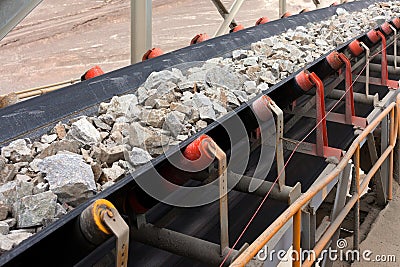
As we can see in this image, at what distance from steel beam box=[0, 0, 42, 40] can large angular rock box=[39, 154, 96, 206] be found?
612mm

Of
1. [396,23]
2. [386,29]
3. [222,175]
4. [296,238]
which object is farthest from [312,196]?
[396,23]

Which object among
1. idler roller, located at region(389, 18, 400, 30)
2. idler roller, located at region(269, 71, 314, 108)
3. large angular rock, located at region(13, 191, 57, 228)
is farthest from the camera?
idler roller, located at region(389, 18, 400, 30)

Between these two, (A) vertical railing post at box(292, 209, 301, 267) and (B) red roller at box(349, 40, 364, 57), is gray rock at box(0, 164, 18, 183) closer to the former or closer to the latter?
(A) vertical railing post at box(292, 209, 301, 267)

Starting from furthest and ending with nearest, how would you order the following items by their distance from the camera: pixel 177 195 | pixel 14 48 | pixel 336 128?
pixel 14 48
pixel 336 128
pixel 177 195

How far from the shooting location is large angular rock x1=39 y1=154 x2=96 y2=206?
3.80 feet

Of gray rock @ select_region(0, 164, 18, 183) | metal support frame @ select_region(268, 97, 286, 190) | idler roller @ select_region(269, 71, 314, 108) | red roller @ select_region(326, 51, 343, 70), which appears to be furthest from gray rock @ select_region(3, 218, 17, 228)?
red roller @ select_region(326, 51, 343, 70)

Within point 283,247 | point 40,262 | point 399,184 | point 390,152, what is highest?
point 40,262

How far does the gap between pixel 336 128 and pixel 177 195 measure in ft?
4.42

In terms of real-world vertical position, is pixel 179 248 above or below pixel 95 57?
above

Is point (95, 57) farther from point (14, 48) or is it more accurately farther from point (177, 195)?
point (177, 195)

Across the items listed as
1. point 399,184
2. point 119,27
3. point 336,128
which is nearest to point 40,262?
point 336,128

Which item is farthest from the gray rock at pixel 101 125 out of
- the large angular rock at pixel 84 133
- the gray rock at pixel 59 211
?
the gray rock at pixel 59 211

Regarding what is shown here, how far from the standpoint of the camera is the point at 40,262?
0.96 metres

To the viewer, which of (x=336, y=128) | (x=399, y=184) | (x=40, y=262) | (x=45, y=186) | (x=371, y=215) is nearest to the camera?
(x=40, y=262)
